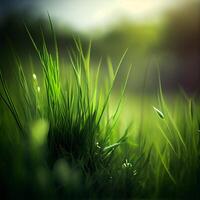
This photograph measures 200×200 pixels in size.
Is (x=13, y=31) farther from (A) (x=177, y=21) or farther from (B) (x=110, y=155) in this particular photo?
(A) (x=177, y=21)

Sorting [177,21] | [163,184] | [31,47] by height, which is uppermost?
[177,21]

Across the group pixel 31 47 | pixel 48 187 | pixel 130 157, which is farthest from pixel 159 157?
pixel 31 47

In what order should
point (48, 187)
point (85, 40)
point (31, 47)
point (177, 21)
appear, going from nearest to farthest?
1. point (48, 187)
2. point (31, 47)
3. point (85, 40)
4. point (177, 21)

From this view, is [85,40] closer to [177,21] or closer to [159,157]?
[159,157]

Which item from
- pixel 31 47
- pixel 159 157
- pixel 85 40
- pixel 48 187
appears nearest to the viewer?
pixel 48 187

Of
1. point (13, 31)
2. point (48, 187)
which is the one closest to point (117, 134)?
point (48, 187)

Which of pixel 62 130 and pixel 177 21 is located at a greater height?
pixel 177 21

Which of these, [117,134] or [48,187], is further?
[117,134]
